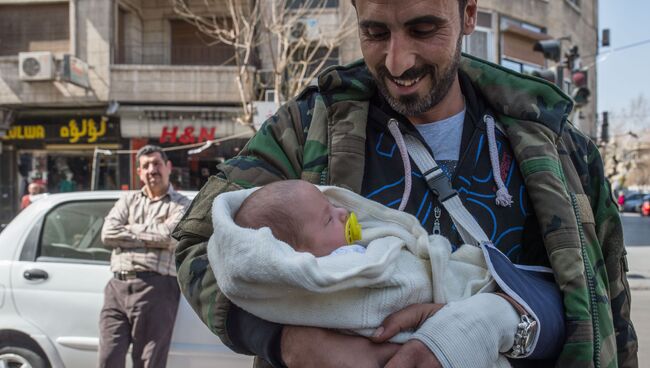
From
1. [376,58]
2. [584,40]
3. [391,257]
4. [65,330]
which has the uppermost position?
[584,40]

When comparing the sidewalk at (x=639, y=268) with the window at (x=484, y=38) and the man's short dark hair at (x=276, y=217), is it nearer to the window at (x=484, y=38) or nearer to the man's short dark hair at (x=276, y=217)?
the window at (x=484, y=38)

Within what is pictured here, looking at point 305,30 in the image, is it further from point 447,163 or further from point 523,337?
point 523,337

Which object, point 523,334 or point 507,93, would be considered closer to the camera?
point 523,334

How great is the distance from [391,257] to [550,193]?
0.46 m

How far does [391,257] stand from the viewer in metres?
1.18

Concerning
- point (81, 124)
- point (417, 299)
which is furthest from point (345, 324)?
point (81, 124)

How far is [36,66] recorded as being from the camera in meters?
14.4

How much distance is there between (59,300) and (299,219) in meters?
3.55

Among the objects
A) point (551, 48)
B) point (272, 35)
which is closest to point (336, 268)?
point (551, 48)

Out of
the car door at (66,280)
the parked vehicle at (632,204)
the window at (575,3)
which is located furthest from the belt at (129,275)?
the parked vehicle at (632,204)

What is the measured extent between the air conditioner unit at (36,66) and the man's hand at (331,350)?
1492cm

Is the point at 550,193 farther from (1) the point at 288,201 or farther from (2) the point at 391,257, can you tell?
(1) the point at 288,201

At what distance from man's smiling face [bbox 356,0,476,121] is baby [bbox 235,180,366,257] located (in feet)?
1.23

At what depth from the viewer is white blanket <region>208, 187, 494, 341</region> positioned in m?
1.10
